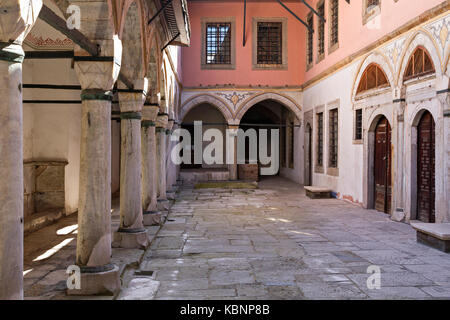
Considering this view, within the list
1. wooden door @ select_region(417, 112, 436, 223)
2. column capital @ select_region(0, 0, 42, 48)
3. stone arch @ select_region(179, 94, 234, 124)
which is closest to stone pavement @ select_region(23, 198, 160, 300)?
column capital @ select_region(0, 0, 42, 48)

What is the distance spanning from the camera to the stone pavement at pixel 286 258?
181 inches

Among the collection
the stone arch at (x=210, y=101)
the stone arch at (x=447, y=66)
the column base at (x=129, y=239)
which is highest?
the stone arch at (x=210, y=101)

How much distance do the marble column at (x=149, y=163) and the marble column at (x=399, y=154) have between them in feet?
16.9

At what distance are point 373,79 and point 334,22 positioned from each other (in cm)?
403

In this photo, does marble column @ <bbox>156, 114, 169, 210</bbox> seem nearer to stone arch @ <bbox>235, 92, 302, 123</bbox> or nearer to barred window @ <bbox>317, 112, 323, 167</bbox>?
barred window @ <bbox>317, 112, 323, 167</bbox>

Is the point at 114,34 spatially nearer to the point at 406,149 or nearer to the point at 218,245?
the point at 218,245

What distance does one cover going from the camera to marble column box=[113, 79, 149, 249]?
20.7 ft

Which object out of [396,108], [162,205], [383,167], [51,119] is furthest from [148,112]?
[383,167]

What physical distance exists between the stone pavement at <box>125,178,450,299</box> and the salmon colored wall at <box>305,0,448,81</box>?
432 centimetres

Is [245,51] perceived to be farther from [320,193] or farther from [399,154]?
[399,154]

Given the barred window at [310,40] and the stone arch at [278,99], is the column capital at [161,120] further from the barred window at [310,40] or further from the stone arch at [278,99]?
the barred window at [310,40]

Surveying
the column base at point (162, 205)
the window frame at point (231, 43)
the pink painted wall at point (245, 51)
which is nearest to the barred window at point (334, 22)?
the pink painted wall at point (245, 51)

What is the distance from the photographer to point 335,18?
44.7ft
